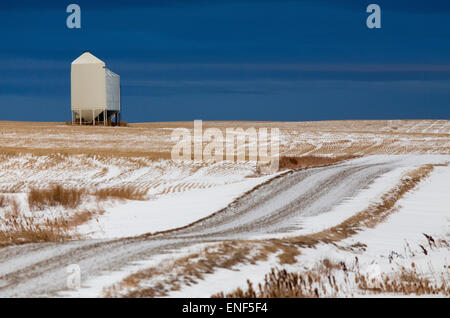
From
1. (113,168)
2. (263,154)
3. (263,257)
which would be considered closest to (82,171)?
(113,168)

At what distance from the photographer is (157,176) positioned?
101ft

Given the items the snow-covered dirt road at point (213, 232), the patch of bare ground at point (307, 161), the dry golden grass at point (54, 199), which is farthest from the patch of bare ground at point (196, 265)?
the patch of bare ground at point (307, 161)

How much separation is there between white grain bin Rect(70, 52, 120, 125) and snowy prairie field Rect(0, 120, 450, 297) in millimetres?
28273

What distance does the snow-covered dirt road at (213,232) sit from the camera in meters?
10.3

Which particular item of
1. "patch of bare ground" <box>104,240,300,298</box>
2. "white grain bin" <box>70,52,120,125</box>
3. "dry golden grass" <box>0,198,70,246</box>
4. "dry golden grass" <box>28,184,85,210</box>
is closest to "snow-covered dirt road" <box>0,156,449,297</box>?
"patch of bare ground" <box>104,240,300,298</box>

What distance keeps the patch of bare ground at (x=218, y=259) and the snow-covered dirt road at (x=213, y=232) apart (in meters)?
0.67

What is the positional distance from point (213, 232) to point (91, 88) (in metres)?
47.8

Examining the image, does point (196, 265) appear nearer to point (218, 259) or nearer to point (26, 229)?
point (218, 259)

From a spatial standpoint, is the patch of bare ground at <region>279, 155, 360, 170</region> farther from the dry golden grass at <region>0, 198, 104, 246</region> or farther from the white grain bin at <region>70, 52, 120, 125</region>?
the white grain bin at <region>70, 52, 120, 125</region>

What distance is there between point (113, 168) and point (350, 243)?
64.4 feet

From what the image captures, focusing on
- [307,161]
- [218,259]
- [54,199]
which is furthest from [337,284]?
[307,161]

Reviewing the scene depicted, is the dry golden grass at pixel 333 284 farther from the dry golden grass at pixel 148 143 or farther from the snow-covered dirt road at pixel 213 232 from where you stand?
the dry golden grass at pixel 148 143

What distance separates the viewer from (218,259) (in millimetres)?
11219
